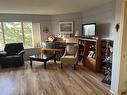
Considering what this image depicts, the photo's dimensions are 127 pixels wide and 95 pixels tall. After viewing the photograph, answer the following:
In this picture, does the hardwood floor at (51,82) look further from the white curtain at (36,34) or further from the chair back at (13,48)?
the white curtain at (36,34)

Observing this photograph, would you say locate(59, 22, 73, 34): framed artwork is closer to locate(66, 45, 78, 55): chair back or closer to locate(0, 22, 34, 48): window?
locate(66, 45, 78, 55): chair back

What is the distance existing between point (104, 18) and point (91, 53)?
4.53ft

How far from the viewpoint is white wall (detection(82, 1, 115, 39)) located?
398 cm

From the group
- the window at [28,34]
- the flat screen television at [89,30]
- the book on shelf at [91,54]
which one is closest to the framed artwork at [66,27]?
the flat screen television at [89,30]

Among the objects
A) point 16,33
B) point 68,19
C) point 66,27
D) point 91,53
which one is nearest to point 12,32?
point 16,33

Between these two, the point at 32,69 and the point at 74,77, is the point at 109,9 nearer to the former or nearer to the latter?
the point at 74,77

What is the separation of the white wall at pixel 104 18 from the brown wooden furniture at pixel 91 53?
41 cm

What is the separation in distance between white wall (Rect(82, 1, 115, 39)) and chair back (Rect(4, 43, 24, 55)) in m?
3.47

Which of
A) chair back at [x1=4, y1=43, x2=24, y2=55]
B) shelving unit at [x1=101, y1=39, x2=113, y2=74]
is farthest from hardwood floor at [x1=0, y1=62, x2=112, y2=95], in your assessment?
chair back at [x1=4, y1=43, x2=24, y2=55]

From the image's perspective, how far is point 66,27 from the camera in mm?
6262

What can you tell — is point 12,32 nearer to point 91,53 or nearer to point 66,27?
point 66,27

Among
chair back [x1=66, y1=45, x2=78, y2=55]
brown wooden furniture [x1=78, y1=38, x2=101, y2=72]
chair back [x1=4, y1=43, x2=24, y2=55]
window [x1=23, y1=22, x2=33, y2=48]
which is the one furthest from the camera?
window [x1=23, y1=22, x2=33, y2=48]

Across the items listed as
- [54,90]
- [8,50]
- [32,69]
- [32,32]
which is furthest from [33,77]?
[32,32]

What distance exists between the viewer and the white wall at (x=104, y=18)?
398 centimetres
